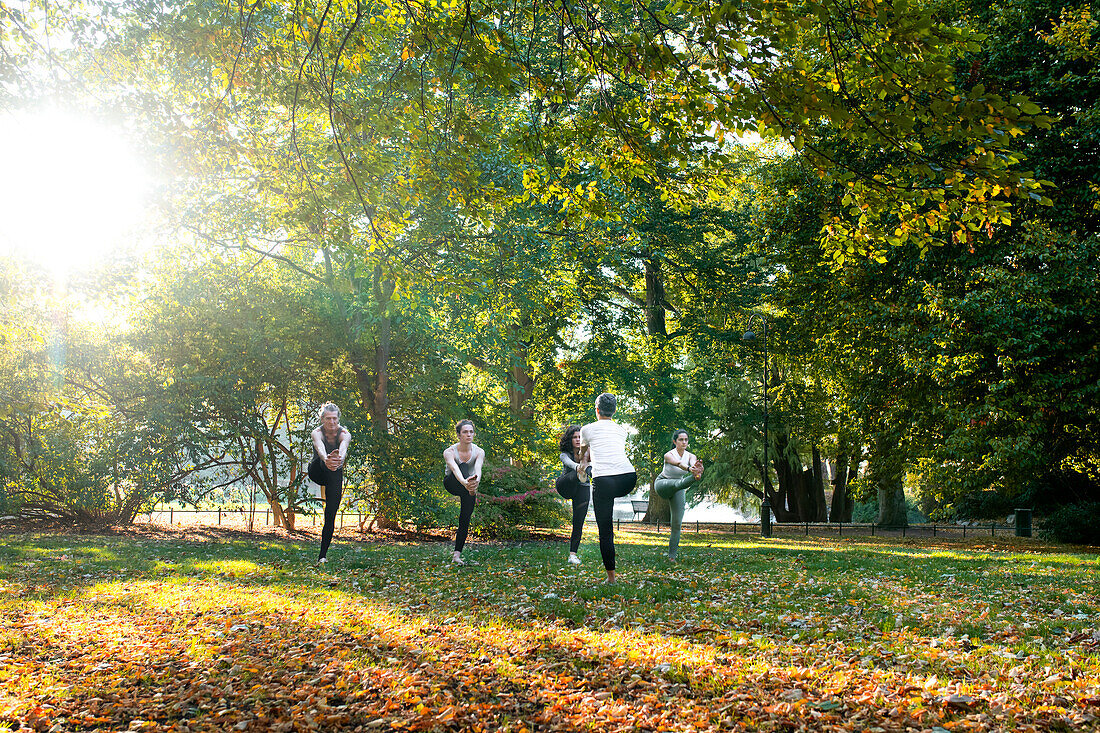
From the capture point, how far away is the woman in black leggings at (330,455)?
31.7 ft

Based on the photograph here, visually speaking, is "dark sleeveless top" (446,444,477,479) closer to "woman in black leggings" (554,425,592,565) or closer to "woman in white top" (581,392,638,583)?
"woman in black leggings" (554,425,592,565)

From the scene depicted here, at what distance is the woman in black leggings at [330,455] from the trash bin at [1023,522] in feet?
79.5

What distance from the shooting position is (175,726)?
389 centimetres

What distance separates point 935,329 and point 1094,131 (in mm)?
5611

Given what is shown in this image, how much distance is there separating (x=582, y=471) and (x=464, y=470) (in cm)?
227

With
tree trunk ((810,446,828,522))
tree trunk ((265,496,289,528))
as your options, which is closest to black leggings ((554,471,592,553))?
tree trunk ((265,496,289,528))

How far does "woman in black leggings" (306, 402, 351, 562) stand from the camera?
9648mm

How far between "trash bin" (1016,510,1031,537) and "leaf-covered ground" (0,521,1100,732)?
18372mm

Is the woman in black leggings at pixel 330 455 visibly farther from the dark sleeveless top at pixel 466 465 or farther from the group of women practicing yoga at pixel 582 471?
the dark sleeveless top at pixel 466 465

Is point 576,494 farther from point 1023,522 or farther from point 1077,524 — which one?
point 1023,522

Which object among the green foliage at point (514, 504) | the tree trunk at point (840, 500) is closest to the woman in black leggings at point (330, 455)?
the green foliage at point (514, 504)

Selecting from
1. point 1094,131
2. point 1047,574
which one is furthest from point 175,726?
point 1094,131

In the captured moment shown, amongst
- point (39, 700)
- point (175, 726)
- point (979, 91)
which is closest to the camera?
point (175, 726)

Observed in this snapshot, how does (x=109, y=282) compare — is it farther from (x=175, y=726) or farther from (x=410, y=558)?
(x=175, y=726)
